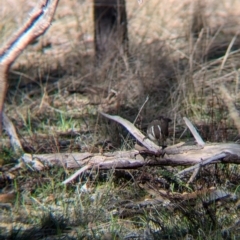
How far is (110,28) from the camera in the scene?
6.55m

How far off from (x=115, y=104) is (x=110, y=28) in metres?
1.29

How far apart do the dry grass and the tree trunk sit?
0.11 meters

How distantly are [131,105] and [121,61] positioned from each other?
0.69m

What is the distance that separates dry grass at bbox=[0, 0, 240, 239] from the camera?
12.4 ft

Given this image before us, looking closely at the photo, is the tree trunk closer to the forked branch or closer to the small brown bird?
the small brown bird

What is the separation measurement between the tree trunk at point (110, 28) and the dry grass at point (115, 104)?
11cm

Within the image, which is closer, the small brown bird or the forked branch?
the forked branch

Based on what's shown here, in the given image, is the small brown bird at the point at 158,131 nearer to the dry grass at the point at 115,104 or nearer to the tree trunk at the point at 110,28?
the dry grass at the point at 115,104

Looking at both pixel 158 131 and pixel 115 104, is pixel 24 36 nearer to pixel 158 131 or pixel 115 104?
pixel 158 131

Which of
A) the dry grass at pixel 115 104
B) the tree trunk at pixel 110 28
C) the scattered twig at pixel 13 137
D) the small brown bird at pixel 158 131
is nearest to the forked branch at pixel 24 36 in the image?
the dry grass at pixel 115 104

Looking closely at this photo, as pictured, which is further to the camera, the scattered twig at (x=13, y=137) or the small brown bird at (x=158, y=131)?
the scattered twig at (x=13, y=137)

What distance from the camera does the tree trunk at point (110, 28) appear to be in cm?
625

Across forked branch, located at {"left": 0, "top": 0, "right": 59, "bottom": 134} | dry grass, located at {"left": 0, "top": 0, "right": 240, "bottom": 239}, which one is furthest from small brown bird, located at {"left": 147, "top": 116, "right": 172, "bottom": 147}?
forked branch, located at {"left": 0, "top": 0, "right": 59, "bottom": 134}

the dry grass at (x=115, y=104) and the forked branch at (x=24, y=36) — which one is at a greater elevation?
the forked branch at (x=24, y=36)
